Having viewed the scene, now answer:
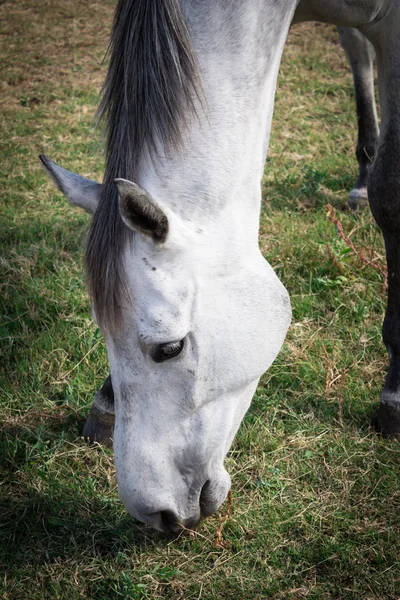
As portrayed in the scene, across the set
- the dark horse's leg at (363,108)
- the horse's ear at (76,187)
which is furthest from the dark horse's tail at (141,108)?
the dark horse's leg at (363,108)

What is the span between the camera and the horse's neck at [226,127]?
1.65 meters

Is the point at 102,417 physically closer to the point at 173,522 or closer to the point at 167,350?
the point at 173,522

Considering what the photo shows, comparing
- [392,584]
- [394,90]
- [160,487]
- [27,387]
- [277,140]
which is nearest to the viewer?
[160,487]

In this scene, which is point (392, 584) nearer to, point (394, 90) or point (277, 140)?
point (394, 90)

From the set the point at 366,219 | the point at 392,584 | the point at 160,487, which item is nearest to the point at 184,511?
the point at 160,487

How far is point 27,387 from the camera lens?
2791 millimetres

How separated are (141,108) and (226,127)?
0.83 feet

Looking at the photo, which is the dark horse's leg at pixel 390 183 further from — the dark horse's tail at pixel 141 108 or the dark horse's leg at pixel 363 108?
the dark horse's leg at pixel 363 108

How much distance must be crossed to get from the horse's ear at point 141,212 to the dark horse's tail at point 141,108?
0.33 feet

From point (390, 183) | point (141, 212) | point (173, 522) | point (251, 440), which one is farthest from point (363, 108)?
point (173, 522)

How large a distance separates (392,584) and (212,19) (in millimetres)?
1757

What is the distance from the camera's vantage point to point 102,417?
2.43 m

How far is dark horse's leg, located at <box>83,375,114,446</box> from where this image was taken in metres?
2.42

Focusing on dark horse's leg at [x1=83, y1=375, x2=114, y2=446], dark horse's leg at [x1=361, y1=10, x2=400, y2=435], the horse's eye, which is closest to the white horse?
the horse's eye
